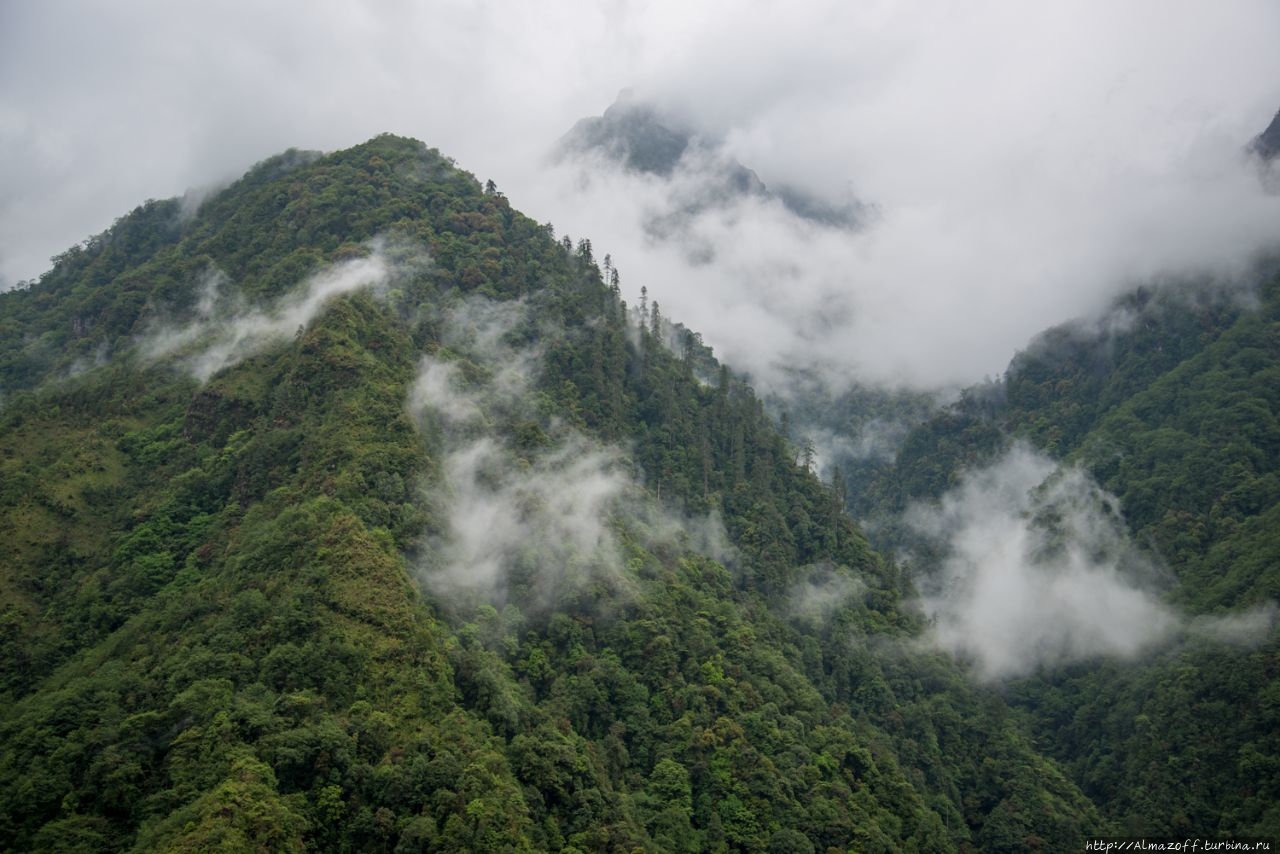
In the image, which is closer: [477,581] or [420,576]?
[420,576]

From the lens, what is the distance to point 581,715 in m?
63.7

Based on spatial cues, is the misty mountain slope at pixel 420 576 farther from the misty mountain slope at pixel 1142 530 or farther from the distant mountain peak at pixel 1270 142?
the distant mountain peak at pixel 1270 142

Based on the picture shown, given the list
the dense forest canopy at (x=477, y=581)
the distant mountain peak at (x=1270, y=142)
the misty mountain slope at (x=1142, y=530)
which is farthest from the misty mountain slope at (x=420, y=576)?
the distant mountain peak at (x=1270, y=142)

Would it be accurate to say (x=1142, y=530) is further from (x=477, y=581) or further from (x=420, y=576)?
(x=420, y=576)

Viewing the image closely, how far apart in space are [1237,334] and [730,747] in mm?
103882

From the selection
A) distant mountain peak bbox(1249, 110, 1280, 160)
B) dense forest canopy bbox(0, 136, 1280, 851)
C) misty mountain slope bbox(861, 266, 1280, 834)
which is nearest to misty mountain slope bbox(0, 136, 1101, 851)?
dense forest canopy bbox(0, 136, 1280, 851)

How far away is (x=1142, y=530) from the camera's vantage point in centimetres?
11188

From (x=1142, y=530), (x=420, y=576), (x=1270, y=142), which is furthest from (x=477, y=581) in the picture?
(x=1270, y=142)

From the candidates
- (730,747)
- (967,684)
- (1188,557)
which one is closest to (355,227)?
(730,747)

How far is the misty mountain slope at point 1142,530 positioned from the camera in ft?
264

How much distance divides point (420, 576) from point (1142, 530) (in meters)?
91.3

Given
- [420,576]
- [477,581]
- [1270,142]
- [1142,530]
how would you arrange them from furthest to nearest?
[1270,142]
[1142,530]
[477,581]
[420,576]

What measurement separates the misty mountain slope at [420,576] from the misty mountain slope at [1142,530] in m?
10.1

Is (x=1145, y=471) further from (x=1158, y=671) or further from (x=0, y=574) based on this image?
(x=0, y=574)
